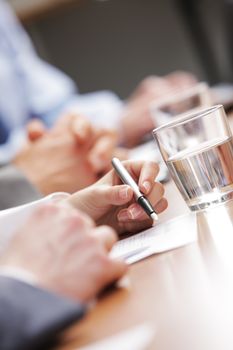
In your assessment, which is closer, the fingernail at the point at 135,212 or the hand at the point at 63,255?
the hand at the point at 63,255

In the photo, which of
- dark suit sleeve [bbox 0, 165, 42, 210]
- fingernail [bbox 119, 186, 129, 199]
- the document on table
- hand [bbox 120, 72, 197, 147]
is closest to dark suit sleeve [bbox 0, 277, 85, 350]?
the document on table

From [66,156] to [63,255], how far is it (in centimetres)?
101

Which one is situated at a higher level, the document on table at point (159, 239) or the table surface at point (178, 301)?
the table surface at point (178, 301)


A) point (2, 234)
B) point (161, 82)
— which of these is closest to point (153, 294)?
point (2, 234)

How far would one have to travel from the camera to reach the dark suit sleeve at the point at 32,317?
1.70ft

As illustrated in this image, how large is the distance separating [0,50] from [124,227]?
2012mm

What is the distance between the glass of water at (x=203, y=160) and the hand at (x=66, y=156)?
0.55 meters

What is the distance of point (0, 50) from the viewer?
9.32 feet

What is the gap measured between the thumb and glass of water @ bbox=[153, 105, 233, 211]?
88 mm

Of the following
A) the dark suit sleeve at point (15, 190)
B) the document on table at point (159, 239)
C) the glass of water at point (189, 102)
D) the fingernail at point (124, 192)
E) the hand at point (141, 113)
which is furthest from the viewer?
the hand at point (141, 113)

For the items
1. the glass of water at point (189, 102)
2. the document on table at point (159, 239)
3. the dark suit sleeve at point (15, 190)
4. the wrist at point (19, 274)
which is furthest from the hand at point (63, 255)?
the glass of water at point (189, 102)

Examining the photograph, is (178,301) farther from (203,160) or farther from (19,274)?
(203,160)

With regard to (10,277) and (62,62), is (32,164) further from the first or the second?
(62,62)

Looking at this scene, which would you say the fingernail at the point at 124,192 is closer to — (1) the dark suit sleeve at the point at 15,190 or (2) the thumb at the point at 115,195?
(2) the thumb at the point at 115,195
